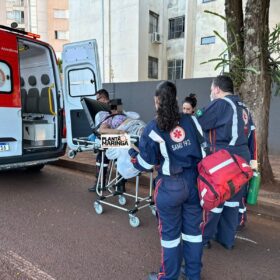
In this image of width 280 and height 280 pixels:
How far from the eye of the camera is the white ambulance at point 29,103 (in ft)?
16.9

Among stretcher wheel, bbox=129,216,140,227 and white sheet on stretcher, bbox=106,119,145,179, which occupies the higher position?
white sheet on stretcher, bbox=106,119,145,179

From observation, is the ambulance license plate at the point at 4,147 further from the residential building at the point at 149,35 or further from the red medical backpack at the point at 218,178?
the residential building at the point at 149,35

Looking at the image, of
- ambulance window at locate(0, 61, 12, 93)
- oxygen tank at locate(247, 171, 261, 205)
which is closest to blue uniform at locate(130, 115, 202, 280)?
oxygen tank at locate(247, 171, 261, 205)

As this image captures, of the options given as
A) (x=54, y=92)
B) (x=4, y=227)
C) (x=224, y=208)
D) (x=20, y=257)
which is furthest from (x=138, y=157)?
(x=54, y=92)

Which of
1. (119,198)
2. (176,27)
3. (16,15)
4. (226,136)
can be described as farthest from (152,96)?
(16,15)

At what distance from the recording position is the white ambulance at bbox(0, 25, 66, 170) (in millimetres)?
5141

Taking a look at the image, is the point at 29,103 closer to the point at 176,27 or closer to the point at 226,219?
the point at 226,219

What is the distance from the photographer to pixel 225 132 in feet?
10.8

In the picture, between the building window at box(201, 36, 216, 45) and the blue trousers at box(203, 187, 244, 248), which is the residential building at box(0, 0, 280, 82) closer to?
the building window at box(201, 36, 216, 45)

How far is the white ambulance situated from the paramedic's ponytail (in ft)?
10.9

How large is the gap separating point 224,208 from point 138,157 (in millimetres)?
1265

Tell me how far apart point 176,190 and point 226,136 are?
103cm

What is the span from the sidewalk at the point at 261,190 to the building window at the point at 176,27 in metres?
14.6

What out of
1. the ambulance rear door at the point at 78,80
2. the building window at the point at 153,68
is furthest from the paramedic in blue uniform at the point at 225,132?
the building window at the point at 153,68
